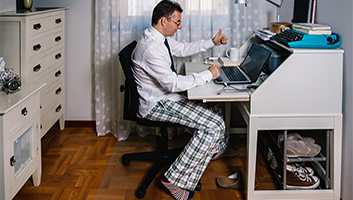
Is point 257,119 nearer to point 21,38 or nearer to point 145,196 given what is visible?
point 145,196

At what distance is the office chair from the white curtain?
0.68 meters

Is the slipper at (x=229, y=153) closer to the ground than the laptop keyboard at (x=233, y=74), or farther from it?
closer to the ground

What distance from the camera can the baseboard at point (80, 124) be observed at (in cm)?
357

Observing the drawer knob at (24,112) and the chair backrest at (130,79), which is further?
the chair backrest at (130,79)

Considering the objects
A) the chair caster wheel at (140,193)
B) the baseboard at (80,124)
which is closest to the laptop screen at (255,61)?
the chair caster wheel at (140,193)

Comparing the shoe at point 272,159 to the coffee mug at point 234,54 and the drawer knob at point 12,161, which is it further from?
the drawer knob at point 12,161

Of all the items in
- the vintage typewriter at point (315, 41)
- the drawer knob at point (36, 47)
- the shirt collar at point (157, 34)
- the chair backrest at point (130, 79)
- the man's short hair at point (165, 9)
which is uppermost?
the man's short hair at point (165, 9)

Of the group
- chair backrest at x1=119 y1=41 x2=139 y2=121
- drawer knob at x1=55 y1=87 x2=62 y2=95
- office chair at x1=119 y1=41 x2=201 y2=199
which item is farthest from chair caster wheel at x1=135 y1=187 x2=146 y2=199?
drawer knob at x1=55 y1=87 x2=62 y2=95

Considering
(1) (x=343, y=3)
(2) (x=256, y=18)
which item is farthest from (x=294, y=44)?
(2) (x=256, y=18)

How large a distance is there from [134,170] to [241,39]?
143cm

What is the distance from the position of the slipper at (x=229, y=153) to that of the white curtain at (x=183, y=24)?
794mm

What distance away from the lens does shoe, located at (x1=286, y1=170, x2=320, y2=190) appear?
7.36ft

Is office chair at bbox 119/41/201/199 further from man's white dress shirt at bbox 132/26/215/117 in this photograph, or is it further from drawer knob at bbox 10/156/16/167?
drawer knob at bbox 10/156/16/167

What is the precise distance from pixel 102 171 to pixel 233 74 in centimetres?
116
